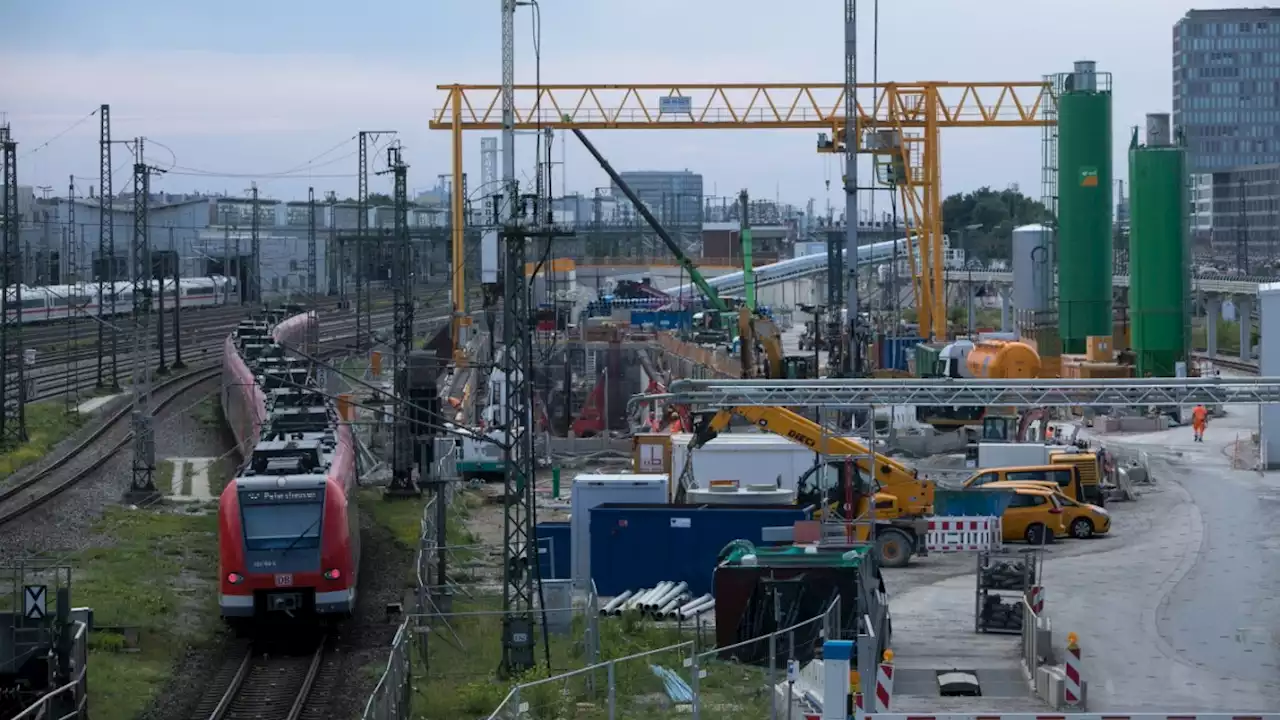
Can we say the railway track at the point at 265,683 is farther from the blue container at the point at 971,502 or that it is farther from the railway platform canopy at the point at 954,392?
the blue container at the point at 971,502

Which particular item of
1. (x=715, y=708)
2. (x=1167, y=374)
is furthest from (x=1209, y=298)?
(x=715, y=708)

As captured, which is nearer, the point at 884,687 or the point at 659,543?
the point at 884,687

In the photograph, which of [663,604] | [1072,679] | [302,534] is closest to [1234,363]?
[663,604]

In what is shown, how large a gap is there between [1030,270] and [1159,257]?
1407cm

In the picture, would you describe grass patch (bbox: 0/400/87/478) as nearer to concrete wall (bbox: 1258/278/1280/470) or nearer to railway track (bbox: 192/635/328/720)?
railway track (bbox: 192/635/328/720)

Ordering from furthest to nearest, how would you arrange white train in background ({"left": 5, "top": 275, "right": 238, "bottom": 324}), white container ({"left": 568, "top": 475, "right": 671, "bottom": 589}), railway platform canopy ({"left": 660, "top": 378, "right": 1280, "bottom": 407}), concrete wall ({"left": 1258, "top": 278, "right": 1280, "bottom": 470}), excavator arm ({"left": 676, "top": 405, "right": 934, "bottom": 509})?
white train in background ({"left": 5, "top": 275, "right": 238, "bottom": 324})
concrete wall ({"left": 1258, "top": 278, "right": 1280, "bottom": 470})
excavator arm ({"left": 676, "top": 405, "right": 934, "bottom": 509})
white container ({"left": 568, "top": 475, "right": 671, "bottom": 589})
railway platform canopy ({"left": 660, "top": 378, "right": 1280, "bottom": 407})

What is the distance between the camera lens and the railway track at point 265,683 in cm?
1596

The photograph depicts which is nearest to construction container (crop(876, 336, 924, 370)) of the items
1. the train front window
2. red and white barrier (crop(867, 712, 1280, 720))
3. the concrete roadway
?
the concrete roadway

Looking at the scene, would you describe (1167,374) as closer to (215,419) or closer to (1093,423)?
(1093,423)

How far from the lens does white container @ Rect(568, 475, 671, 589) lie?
894 inches

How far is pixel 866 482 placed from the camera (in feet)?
83.1

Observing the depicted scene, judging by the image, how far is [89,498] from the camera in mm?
29453

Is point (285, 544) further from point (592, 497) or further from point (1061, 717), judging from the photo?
point (1061, 717)

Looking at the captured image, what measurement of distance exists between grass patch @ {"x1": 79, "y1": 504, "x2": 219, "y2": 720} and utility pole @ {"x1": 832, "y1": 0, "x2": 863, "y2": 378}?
58.8 ft
